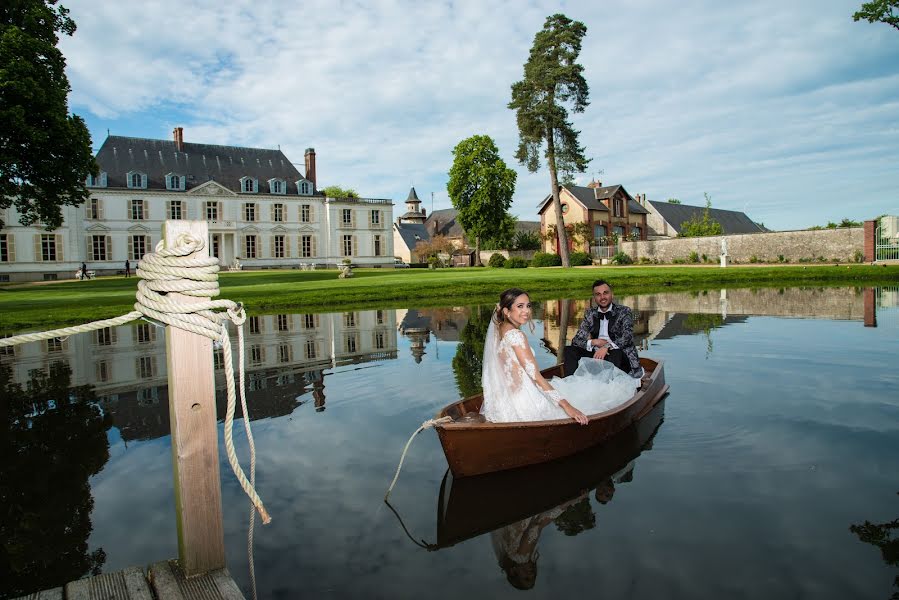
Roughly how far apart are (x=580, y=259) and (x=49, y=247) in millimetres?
39374

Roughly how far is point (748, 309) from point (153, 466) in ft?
52.1

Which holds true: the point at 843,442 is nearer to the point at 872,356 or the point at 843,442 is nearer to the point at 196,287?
the point at 872,356

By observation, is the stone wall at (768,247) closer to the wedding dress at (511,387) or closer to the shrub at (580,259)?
the shrub at (580,259)

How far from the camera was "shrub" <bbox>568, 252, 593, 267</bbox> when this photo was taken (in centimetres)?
4672

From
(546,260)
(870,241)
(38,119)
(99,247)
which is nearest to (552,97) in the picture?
(546,260)

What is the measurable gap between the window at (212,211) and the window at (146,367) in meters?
40.5

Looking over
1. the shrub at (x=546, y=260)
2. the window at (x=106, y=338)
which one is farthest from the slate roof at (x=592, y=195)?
the window at (x=106, y=338)

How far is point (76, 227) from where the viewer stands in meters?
43.5

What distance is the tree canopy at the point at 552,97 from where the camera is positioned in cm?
3788

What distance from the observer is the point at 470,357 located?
9930 millimetres

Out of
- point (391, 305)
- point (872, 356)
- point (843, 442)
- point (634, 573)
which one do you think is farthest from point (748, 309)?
point (634, 573)

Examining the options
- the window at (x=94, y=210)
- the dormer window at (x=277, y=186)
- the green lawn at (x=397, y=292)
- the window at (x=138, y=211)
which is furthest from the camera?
the dormer window at (x=277, y=186)

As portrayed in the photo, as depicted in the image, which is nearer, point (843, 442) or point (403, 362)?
point (843, 442)

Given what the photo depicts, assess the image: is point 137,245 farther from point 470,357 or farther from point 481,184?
point 470,357
